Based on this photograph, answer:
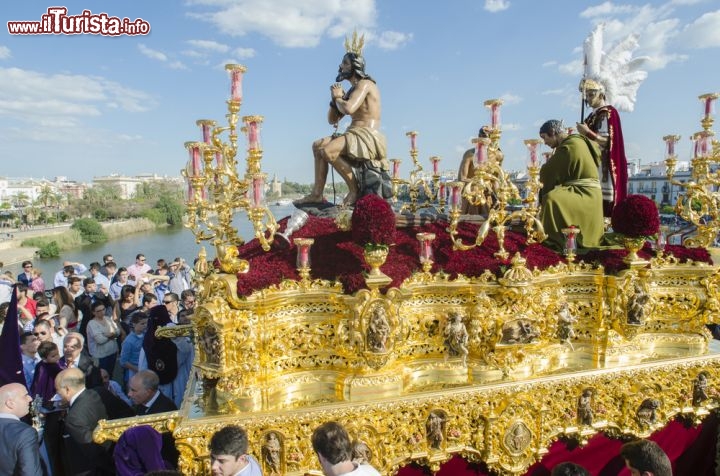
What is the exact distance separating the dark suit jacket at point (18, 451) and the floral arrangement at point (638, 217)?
5663 millimetres

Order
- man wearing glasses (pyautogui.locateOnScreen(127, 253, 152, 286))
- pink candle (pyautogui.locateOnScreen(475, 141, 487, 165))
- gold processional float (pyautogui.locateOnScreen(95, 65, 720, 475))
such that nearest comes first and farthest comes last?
gold processional float (pyautogui.locateOnScreen(95, 65, 720, 475)) → pink candle (pyautogui.locateOnScreen(475, 141, 487, 165)) → man wearing glasses (pyautogui.locateOnScreen(127, 253, 152, 286))

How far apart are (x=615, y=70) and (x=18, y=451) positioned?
7866 millimetres

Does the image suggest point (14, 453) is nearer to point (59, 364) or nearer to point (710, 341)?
point (59, 364)

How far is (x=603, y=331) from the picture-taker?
475 centimetres

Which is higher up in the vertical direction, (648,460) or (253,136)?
Result: (253,136)

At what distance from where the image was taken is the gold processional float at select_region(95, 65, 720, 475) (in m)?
3.66

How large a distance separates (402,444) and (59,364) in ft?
12.7

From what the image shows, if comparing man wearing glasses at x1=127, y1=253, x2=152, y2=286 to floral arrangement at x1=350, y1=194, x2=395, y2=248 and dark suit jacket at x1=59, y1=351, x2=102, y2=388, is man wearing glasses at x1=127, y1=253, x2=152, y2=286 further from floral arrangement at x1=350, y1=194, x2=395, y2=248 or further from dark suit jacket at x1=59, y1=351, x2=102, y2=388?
floral arrangement at x1=350, y1=194, x2=395, y2=248

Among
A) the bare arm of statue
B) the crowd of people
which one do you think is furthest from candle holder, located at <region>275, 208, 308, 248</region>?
the bare arm of statue

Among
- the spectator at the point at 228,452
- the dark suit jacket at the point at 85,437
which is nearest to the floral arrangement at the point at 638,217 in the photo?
the spectator at the point at 228,452

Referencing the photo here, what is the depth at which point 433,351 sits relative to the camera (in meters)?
4.36

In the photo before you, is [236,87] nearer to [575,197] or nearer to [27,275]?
[575,197]

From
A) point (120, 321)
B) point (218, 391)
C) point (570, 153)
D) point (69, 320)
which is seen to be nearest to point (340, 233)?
point (218, 391)

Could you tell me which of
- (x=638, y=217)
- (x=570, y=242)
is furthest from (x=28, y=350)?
(x=638, y=217)
